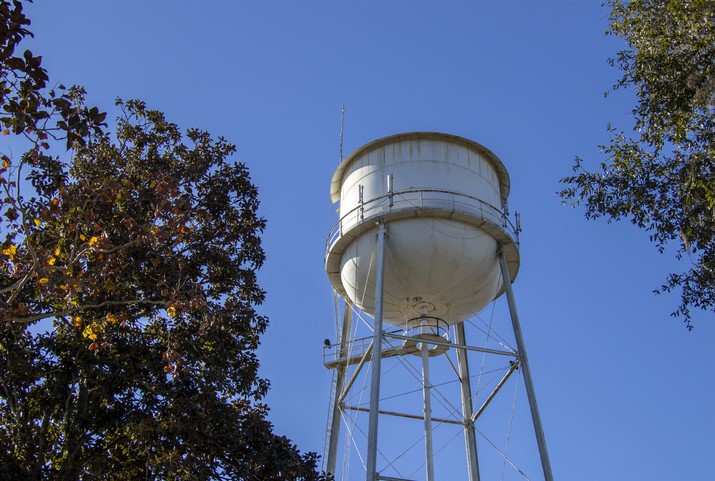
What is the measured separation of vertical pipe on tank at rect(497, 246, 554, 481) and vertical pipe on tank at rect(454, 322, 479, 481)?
2420 millimetres

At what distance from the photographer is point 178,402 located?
1084 cm

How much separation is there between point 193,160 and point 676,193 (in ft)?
27.2

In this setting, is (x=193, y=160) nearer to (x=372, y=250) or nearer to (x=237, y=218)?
(x=237, y=218)

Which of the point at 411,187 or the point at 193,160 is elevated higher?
the point at 411,187

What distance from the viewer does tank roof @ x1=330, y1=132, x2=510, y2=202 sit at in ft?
59.0

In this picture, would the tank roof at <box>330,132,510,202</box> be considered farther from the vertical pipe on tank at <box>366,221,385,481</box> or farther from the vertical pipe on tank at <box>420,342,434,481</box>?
the vertical pipe on tank at <box>420,342,434,481</box>

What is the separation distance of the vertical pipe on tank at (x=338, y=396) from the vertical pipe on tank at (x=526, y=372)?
4277mm

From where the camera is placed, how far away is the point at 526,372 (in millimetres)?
15828

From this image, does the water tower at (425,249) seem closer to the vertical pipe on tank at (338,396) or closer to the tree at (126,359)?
the vertical pipe on tank at (338,396)

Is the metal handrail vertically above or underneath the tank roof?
underneath

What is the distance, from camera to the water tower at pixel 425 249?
653 inches

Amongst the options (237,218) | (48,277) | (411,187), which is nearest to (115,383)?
(48,277)

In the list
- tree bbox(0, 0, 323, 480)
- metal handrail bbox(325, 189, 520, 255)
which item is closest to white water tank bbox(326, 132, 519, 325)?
metal handrail bbox(325, 189, 520, 255)

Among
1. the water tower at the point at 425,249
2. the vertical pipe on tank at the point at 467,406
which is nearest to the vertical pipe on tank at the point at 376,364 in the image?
the water tower at the point at 425,249
